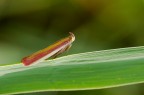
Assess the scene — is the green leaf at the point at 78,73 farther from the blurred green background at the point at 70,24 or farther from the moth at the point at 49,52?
the blurred green background at the point at 70,24

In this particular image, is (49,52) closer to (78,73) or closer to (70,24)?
(78,73)

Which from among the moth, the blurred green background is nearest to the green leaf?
the moth

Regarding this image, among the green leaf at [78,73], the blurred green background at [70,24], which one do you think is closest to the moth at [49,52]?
the green leaf at [78,73]

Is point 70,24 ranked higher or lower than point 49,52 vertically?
higher

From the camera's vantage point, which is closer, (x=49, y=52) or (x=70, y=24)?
(x=49, y=52)

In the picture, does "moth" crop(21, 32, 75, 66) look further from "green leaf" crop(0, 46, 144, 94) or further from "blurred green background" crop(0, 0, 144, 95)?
"blurred green background" crop(0, 0, 144, 95)

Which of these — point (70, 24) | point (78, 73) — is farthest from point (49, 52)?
point (70, 24)
